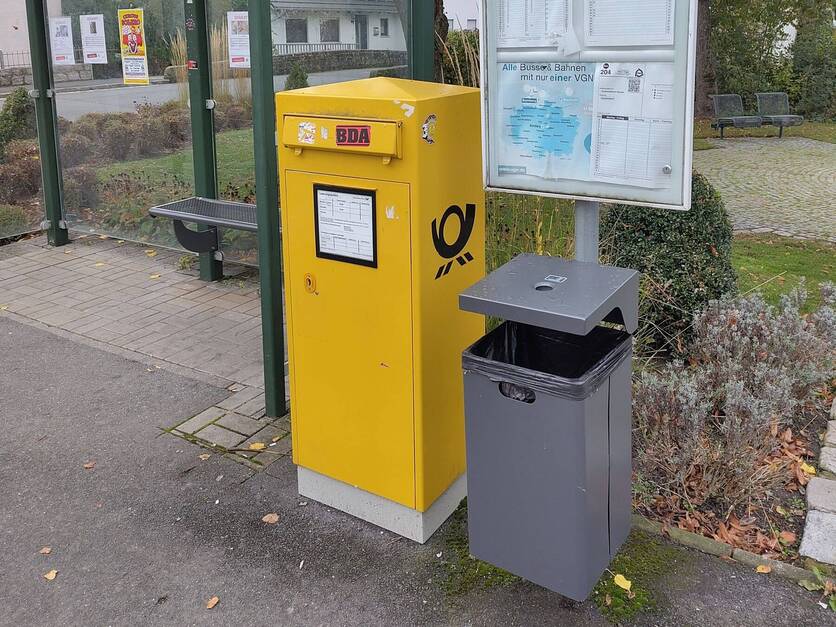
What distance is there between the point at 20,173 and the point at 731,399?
22.5 ft

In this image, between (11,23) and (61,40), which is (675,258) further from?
(11,23)

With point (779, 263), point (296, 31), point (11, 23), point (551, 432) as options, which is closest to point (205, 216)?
point (296, 31)

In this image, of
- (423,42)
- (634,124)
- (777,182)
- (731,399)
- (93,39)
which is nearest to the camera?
(634,124)

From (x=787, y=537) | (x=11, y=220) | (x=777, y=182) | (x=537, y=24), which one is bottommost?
(x=787, y=537)

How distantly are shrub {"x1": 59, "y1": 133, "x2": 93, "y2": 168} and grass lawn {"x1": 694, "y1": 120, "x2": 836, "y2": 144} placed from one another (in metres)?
12.1

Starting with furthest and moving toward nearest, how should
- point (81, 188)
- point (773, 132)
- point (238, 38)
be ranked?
point (773, 132)
point (81, 188)
point (238, 38)

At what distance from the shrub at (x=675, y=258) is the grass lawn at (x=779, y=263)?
132 centimetres

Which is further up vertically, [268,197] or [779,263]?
[268,197]

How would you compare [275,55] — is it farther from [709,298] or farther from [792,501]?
[792,501]

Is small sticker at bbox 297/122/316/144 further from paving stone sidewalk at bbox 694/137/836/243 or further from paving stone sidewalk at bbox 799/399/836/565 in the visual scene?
paving stone sidewalk at bbox 694/137/836/243

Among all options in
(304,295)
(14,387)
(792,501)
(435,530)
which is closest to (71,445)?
(14,387)

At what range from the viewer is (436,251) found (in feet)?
10.1

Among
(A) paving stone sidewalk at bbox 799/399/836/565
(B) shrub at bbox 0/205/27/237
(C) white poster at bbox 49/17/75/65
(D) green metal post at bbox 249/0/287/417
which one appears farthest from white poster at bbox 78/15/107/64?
(A) paving stone sidewalk at bbox 799/399/836/565

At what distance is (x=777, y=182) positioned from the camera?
1164cm
